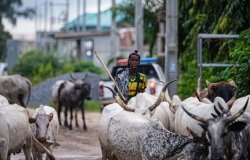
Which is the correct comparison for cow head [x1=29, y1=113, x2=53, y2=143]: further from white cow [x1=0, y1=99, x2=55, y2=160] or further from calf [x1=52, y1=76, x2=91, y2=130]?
calf [x1=52, y1=76, x2=91, y2=130]

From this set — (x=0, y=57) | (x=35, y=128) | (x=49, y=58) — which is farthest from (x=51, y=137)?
(x=0, y=57)

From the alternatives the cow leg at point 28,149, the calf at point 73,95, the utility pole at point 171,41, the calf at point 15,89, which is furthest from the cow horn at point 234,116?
the calf at point 73,95

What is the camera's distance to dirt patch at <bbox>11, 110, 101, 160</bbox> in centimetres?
1864

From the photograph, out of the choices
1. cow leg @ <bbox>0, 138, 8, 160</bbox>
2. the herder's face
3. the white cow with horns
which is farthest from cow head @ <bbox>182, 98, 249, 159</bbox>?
the herder's face

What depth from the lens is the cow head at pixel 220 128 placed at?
1112 centimetres

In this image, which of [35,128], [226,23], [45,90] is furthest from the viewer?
[45,90]

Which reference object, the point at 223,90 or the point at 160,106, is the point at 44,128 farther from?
the point at 223,90

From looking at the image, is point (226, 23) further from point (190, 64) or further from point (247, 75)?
point (247, 75)

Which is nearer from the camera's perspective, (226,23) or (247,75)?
(247,75)

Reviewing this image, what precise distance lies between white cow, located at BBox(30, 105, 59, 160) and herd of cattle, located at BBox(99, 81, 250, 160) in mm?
996

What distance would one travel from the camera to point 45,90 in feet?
134

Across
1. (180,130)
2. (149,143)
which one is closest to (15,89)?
(180,130)

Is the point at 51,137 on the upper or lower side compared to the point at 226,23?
lower

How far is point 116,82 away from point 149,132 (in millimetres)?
3264
